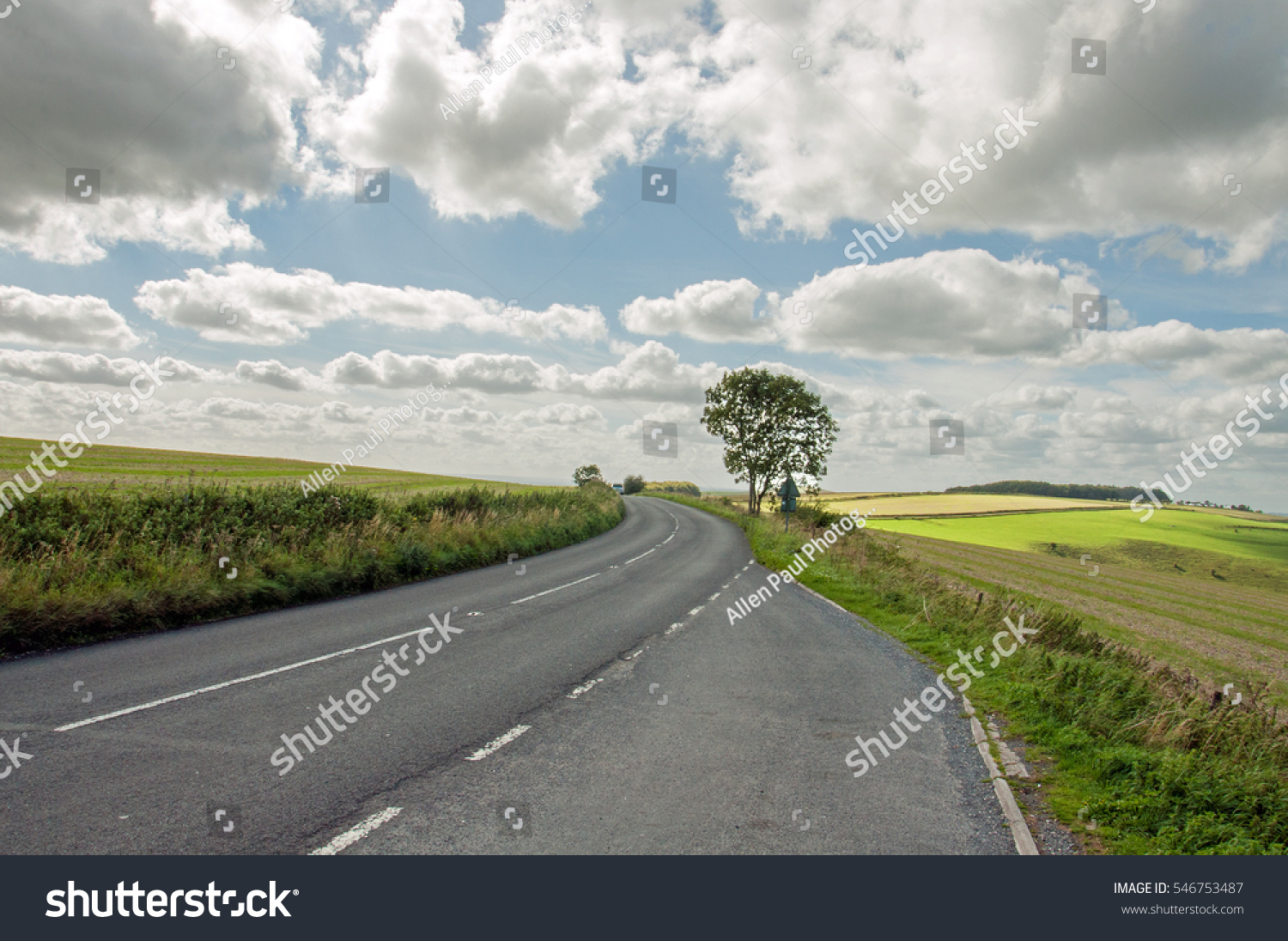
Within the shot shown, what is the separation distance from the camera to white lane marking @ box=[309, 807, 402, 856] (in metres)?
3.71

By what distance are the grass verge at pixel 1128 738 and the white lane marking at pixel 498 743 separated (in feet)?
14.3

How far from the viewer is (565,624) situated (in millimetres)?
10891

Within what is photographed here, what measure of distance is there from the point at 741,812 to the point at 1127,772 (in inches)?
138

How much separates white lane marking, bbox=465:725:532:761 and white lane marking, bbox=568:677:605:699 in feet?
3.51

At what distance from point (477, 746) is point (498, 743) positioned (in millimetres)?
185

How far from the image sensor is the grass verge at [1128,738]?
455cm

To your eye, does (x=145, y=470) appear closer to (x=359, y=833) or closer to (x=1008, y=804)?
(x=359, y=833)

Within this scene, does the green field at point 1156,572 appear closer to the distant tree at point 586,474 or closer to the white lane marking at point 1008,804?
the white lane marking at point 1008,804

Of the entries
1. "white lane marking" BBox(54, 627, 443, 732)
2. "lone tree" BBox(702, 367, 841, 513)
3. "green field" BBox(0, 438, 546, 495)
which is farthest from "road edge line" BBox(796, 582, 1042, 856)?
"lone tree" BBox(702, 367, 841, 513)

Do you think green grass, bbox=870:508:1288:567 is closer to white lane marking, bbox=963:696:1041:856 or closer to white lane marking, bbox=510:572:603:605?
white lane marking, bbox=510:572:603:605

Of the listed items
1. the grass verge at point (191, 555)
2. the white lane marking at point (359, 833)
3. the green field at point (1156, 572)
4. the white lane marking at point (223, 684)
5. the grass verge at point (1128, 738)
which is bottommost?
the green field at point (1156, 572)

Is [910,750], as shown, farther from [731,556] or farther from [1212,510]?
[1212,510]

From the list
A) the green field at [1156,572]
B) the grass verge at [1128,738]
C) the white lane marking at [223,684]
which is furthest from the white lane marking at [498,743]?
the green field at [1156,572]
